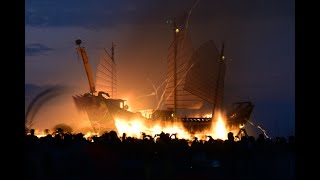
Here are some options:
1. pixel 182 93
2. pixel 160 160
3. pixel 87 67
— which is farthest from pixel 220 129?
pixel 160 160

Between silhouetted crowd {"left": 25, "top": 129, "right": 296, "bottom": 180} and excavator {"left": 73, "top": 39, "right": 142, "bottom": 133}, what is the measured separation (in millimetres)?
15615

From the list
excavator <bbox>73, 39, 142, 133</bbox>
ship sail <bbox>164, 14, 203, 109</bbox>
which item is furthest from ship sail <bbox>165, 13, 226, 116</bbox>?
excavator <bbox>73, 39, 142, 133</bbox>

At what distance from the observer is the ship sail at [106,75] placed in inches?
1206

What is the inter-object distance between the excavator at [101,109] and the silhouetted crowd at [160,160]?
51.2 ft

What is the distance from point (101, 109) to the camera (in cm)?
2739

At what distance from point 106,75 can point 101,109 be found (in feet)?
14.0

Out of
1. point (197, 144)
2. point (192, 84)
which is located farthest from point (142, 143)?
point (192, 84)

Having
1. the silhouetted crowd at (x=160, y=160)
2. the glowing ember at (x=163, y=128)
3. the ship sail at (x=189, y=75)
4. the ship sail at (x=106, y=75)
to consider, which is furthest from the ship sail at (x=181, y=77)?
the silhouetted crowd at (x=160, y=160)

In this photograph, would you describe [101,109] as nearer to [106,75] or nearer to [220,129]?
[106,75]

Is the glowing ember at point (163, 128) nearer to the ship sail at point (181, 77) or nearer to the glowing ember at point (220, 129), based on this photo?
the glowing ember at point (220, 129)

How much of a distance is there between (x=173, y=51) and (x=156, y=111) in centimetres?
530
